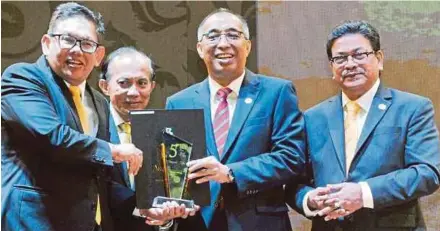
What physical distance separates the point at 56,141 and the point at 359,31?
1178 mm

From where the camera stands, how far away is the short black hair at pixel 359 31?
7.97 ft

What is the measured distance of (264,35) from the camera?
8.62 ft

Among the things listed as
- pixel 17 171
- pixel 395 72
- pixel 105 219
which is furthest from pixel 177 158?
pixel 395 72

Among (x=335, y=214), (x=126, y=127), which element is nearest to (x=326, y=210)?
(x=335, y=214)

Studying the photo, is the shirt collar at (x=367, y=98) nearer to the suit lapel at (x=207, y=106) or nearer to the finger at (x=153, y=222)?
the suit lapel at (x=207, y=106)

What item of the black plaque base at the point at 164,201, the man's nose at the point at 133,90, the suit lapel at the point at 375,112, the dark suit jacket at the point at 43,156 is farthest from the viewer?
the man's nose at the point at 133,90

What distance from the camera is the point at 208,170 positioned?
231cm

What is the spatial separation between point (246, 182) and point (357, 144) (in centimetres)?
44

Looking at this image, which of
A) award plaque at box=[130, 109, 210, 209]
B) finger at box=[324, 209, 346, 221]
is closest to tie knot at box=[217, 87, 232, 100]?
award plaque at box=[130, 109, 210, 209]

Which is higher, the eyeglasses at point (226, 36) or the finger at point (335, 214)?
the eyeglasses at point (226, 36)

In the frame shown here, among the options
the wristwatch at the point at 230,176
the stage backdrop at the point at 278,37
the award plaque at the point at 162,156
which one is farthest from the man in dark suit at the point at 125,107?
the wristwatch at the point at 230,176

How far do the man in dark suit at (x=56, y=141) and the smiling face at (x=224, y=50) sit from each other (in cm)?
43

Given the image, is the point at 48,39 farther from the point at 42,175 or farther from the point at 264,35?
the point at 264,35

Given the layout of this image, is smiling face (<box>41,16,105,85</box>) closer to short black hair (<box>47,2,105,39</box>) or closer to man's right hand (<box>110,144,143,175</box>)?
short black hair (<box>47,2,105,39</box>)
